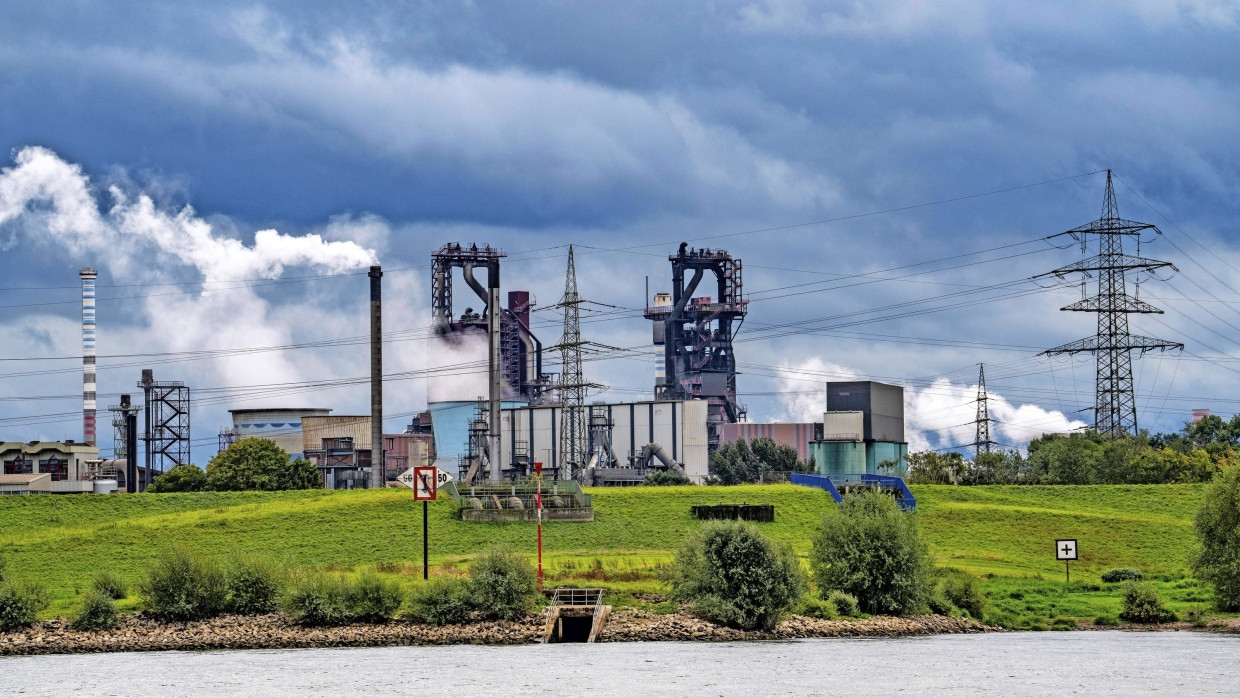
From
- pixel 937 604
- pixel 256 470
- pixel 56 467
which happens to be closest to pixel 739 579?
pixel 937 604

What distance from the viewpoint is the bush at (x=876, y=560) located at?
58562mm

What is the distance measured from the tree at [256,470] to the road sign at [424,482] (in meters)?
65.2

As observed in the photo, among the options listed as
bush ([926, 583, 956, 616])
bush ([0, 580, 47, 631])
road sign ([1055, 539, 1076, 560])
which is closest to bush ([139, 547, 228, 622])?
bush ([0, 580, 47, 631])

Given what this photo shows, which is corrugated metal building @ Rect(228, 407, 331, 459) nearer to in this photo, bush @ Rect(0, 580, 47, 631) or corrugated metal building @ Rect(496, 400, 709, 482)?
corrugated metal building @ Rect(496, 400, 709, 482)

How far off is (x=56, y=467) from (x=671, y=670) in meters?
125

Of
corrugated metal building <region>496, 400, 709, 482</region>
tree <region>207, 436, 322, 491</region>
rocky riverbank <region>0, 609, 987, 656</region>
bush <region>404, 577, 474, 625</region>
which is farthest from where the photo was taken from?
corrugated metal building <region>496, 400, 709, 482</region>

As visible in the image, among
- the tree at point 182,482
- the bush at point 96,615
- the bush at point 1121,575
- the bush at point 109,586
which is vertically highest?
the tree at point 182,482

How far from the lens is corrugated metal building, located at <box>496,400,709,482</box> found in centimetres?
16062

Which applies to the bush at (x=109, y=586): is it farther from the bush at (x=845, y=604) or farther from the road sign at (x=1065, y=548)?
the road sign at (x=1065, y=548)

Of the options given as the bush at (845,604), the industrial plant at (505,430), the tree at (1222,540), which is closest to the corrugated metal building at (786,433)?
the industrial plant at (505,430)

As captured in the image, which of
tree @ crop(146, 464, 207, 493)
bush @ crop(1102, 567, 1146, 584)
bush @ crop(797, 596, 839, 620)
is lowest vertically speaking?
bush @ crop(1102, 567, 1146, 584)

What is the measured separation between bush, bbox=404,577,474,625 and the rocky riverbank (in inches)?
15.9

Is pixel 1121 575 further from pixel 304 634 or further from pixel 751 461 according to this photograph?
pixel 751 461

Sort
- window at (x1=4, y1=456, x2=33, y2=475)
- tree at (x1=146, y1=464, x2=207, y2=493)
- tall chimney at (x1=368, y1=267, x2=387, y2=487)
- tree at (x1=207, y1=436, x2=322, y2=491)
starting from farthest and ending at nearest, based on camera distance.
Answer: window at (x1=4, y1=456, x2=33, y2=475), tree at (x1=207, y1=436, x2=322, y2=491), tree at (x1=146, y1=464, x2=207, y2=493), tall chimney at (x1=368, y1=267, x2=387, y2=487)
